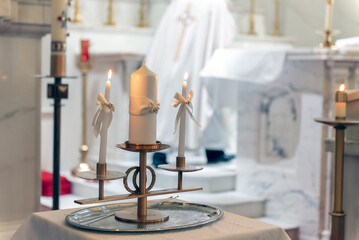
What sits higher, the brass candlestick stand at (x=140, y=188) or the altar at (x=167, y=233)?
the brass candlestick stand at (x=140, y=188)

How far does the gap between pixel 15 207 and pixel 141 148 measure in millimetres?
1641

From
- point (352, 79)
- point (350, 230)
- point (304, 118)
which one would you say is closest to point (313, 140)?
point (304, 118)

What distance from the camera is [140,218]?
7.08ft

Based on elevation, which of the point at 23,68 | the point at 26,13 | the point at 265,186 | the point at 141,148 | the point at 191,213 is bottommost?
the point at 265,186

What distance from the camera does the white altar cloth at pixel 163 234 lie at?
6.56ft

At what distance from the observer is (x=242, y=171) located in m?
5.80

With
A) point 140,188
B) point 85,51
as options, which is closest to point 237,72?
point 85,51

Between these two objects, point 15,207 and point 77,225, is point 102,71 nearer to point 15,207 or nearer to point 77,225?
point 15,207

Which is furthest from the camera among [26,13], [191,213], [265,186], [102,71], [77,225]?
[102,71]

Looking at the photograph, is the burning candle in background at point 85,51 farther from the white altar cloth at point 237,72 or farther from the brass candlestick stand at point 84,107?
the white altar cloth at point 237,72

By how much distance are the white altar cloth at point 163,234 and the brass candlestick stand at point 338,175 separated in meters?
0.74

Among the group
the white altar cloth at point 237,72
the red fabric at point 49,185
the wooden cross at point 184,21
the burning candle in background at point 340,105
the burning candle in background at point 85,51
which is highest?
the wooden cross at point 184,21

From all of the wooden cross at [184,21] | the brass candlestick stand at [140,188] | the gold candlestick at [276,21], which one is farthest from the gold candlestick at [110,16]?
the brass candlestick stand at [140,188]

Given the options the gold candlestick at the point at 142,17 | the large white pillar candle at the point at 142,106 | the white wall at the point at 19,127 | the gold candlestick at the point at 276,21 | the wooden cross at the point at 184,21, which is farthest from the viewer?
the gold candlestick at the point at 276,21
